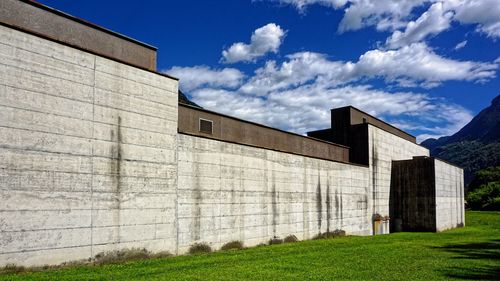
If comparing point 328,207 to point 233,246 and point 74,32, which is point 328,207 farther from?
point 74,32

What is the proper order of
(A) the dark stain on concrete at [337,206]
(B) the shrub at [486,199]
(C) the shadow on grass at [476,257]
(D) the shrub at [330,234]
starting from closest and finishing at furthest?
(C) the shadow on grass at [476,257] → (D) the shrub at [330,234] → (A) the dark stain on concrete at [337,206] → (B) the shrub at [486,199]

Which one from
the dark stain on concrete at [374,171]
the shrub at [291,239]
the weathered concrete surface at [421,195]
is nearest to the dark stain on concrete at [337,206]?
the shrub at [291,239]

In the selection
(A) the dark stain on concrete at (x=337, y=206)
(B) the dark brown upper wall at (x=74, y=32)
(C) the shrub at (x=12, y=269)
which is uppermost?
(B) the dark brown upper wall at (x=74, y=32)

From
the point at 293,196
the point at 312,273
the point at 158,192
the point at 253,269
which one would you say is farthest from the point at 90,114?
the point at 293,196

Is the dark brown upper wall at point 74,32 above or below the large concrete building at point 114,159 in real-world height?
above

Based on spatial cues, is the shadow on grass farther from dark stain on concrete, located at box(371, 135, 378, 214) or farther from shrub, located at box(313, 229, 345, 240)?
dark stain on concrete, located at box(371, 135, 378, 214)

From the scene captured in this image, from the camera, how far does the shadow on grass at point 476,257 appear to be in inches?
540

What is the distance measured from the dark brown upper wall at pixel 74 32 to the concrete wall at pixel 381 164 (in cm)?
2282

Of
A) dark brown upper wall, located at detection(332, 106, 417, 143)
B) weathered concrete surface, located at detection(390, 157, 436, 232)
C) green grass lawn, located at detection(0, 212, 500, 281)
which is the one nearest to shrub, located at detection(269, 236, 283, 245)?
green grass lawn, located at detection(0, 212, 500, 281)

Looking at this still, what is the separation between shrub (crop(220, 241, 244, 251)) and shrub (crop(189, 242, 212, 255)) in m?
1.06

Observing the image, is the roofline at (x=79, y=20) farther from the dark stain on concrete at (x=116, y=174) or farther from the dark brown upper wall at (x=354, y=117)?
the dark brown upper wall at (x=354, y=117)

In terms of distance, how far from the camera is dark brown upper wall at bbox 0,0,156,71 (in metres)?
13.1

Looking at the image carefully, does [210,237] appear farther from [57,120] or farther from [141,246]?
[57,120]

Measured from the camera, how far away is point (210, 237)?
19094 millimetres
